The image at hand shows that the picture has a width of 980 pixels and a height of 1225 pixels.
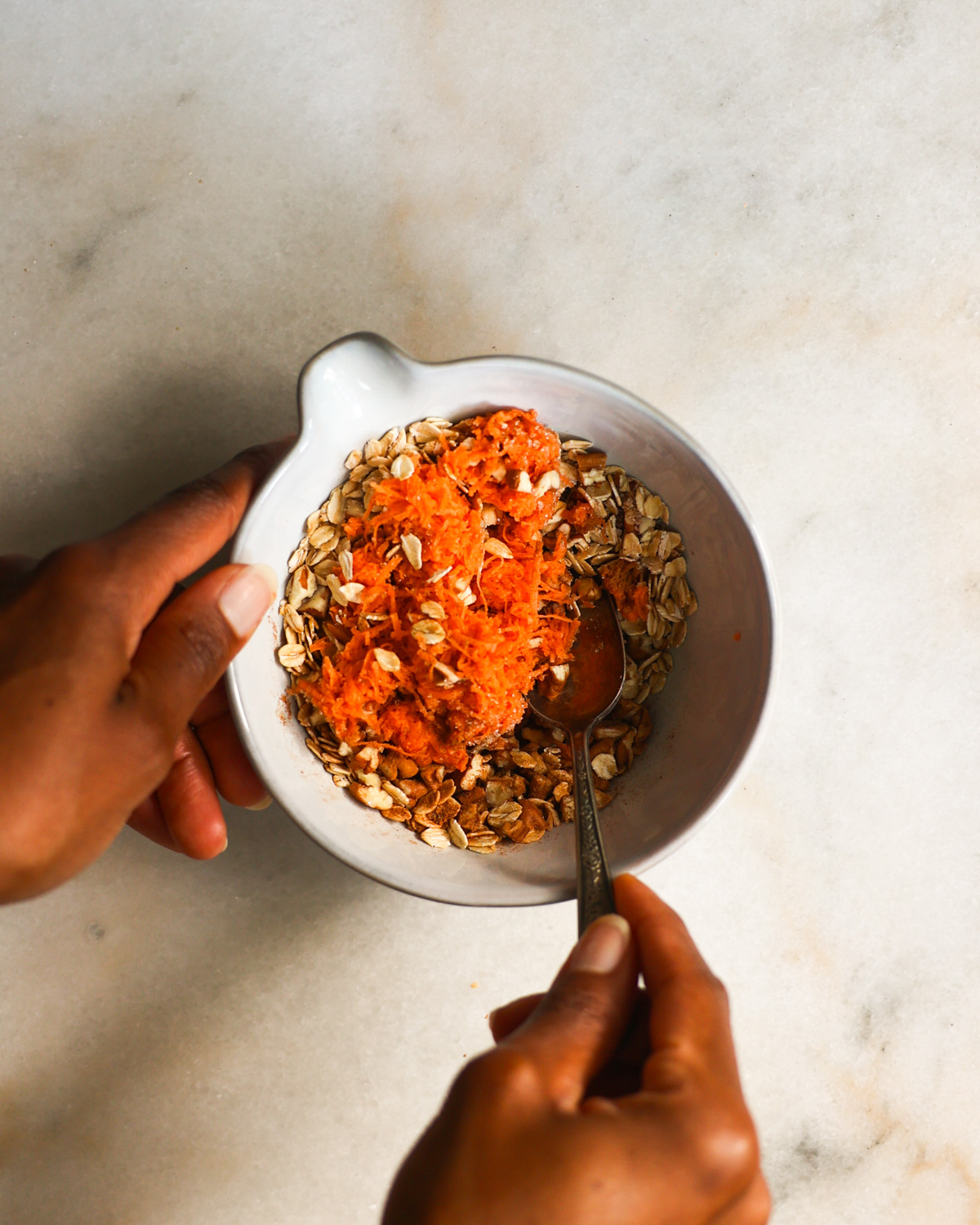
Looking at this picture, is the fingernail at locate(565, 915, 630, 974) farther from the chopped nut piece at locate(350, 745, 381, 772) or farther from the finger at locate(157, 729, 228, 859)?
the finger at locate(157, 729, 228, 859)

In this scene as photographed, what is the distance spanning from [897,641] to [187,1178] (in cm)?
136

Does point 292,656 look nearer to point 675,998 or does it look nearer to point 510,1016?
point 510,1016

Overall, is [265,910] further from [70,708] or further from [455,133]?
[455,133]

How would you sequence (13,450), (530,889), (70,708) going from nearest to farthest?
(70,708) → (530,889) → (13,450)

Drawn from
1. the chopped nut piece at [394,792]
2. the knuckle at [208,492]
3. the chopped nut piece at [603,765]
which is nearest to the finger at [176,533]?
the knuckle at [208,492]

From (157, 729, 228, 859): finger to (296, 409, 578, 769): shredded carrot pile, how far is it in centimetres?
25

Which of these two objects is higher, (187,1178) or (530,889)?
(530,889)

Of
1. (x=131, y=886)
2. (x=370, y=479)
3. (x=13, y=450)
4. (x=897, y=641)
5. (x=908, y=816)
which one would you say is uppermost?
(x=13, y=450)

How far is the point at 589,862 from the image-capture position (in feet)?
3.15

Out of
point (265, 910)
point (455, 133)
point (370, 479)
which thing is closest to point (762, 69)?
point (455, 133)

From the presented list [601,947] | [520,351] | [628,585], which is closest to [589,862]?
[601,947]

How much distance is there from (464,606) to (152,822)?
58cm

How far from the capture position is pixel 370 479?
42.4 inches

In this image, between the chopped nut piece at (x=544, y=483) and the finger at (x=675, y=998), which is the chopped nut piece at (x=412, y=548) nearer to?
the chopped nut piece at (x=544, y=483)
